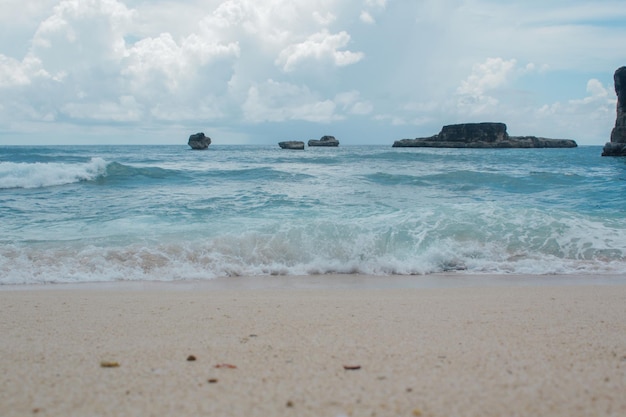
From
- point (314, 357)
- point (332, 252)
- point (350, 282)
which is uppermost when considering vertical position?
point (314, 357)

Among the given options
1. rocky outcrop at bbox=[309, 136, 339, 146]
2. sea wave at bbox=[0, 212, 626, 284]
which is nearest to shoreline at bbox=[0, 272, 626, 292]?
sea wave at bbox=[0, 212, 626, 284]

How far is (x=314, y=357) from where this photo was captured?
2.80m

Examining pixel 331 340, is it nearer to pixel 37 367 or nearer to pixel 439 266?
pixel 37 367

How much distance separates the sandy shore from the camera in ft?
7.15

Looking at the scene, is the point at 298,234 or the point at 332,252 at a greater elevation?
the point at 298,234

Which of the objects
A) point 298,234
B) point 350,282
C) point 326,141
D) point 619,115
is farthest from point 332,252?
point 326,141

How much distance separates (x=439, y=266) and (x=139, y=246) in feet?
16.7

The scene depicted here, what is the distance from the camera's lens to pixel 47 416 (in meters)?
2.09

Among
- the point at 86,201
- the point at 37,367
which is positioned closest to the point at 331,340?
the point at 37,367

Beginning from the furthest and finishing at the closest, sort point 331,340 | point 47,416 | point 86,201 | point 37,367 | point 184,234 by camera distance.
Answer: point 86,201, point 184,234, point 331,340, point 37,367, point 47,416

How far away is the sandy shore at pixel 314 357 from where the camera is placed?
218 centimetres

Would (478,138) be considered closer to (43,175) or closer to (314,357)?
(43,175)

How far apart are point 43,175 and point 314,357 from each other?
1820cm

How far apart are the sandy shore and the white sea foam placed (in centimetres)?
1425
